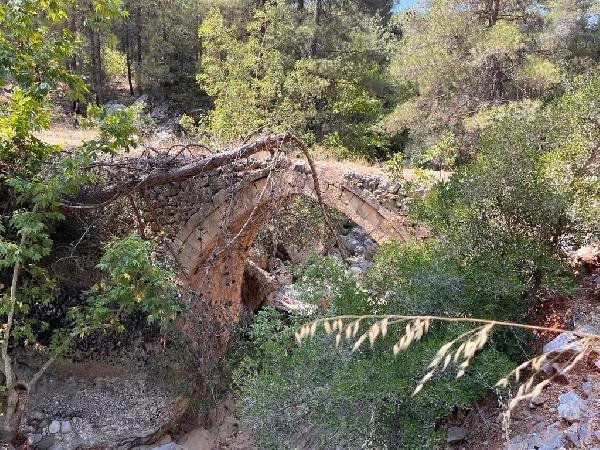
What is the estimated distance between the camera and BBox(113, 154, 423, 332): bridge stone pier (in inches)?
272

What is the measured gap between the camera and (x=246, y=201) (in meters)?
7.43

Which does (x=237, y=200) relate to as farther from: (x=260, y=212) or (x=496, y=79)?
(x=496, y=79)

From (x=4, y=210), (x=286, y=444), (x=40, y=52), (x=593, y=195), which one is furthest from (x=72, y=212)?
(x=593, y=195)

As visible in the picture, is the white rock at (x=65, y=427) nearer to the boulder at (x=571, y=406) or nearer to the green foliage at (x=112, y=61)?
the boulder at (x=571, y=406)

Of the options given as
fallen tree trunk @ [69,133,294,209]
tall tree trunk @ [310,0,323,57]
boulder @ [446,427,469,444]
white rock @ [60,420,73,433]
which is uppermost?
tall tree trunk @ [310,0,323,57]

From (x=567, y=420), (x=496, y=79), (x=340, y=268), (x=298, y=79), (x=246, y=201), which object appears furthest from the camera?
(x=298, y=79)

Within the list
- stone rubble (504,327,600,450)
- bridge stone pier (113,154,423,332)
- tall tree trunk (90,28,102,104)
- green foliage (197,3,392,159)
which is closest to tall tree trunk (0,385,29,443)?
bridge stone pier (113,154,423,332)

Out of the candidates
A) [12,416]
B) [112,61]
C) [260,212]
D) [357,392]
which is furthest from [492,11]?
[112,61]

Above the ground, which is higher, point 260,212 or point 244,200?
point 244,200

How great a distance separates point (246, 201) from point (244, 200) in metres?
0.03

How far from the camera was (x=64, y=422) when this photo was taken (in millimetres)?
6984

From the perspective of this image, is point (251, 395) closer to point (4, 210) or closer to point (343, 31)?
point (4, 210)

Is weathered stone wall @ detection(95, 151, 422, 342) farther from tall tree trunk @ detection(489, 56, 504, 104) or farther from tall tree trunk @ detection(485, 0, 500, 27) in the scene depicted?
tall tree trunk @ detection(485, 0, 500, 27)

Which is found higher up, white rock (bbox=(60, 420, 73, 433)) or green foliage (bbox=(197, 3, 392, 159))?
green foliage (bbox=(197, 3, 392, 159))
